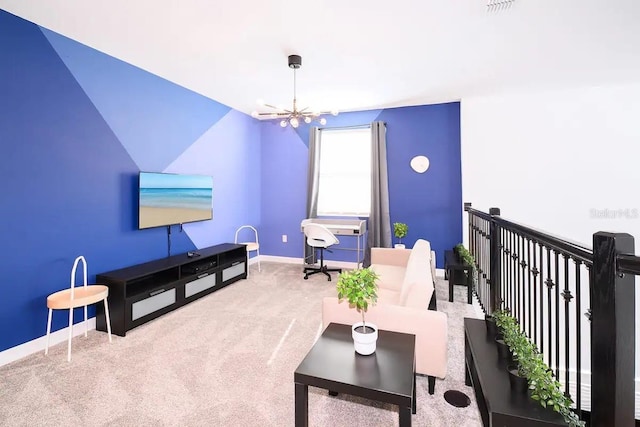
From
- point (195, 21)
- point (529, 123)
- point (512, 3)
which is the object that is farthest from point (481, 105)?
point (195, 21)

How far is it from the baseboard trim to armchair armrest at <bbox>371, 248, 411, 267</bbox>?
10.3 ft

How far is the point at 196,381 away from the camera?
214 centimetres

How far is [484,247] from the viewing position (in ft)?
10.5

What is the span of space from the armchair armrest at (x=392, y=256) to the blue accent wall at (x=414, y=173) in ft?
4.80

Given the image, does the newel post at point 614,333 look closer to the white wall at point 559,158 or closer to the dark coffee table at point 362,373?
the dark coffee table at point 362,373

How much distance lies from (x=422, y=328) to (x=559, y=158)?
3918 mm

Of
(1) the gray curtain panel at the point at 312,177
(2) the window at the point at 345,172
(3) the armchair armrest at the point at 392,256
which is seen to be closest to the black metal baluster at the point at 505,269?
(3) the armchair armrest at the point at 392,256

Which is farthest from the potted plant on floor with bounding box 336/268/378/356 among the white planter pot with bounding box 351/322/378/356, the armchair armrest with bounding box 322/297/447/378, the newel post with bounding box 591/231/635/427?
the newel post with bounding box 591/231/635/427

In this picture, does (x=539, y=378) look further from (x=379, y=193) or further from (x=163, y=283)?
(x=379, y=193)

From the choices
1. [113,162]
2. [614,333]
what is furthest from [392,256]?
[113,162]

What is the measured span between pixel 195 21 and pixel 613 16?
3.50 meters

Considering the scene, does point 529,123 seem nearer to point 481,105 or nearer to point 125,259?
point 481,105

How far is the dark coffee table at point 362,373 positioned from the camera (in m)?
1.37

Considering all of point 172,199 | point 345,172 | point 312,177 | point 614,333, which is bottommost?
point 614,333
